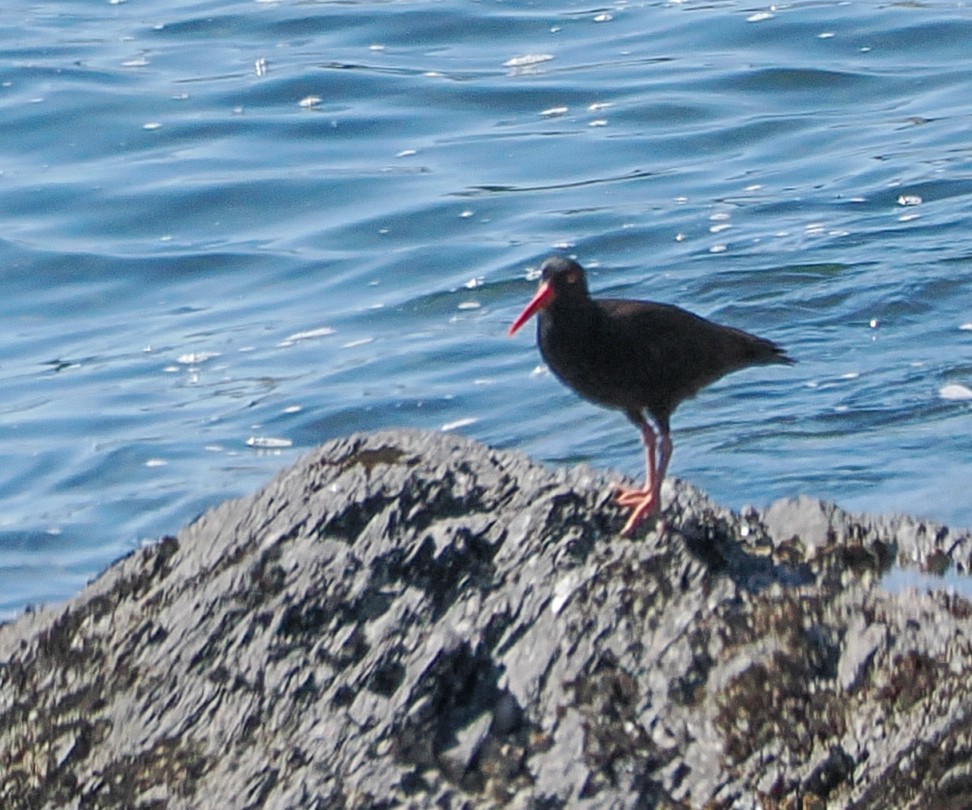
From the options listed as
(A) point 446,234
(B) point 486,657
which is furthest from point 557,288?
(A) point 446,234

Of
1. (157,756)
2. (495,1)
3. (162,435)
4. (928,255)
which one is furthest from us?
(495,1)

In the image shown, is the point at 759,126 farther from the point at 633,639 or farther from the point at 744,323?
the point at 633,639

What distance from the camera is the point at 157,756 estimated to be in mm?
4215

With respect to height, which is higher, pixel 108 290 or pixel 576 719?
pixel 576 719

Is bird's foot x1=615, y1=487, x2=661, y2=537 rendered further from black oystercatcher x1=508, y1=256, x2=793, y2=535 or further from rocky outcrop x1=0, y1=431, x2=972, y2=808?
black oystercatcher x1=508, y1=256, x2=793, y2=535

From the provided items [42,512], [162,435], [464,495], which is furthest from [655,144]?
[464,495]

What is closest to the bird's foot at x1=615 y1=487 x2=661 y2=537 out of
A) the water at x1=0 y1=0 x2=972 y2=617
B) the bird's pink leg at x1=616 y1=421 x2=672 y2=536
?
the bird's pink leg at x1=616 y1=421 x2=672 y2=536

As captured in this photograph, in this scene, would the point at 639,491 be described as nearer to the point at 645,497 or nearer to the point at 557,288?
the point at 645,497

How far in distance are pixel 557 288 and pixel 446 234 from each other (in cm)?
704

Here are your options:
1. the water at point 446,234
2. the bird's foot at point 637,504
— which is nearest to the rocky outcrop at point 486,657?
the bird's foot at point 637,504

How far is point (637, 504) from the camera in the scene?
15.8 ft

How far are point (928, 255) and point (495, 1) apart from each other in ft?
29.2

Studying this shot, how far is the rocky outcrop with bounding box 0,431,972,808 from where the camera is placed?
381cm

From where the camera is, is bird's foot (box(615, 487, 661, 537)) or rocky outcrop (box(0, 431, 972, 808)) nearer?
rocky outcrop (box(0, 431, 972, 808))
